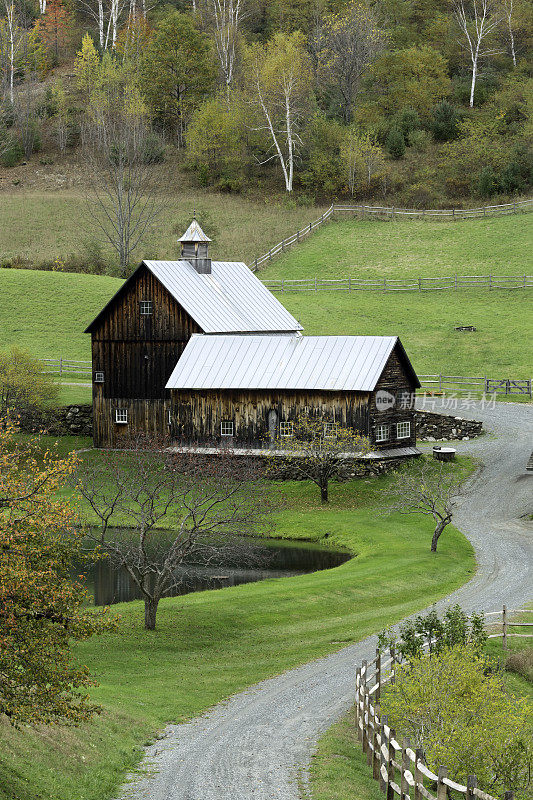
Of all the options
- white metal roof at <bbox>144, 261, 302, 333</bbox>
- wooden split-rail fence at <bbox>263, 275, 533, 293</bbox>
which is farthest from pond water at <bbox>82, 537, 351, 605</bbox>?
wooden split-rail fence at <bbox>263, 275, 533, 293</bbox>

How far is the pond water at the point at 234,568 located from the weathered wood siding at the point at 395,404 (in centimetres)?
839

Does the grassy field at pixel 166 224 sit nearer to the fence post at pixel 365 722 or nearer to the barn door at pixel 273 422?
the barn door at pixel 273 422

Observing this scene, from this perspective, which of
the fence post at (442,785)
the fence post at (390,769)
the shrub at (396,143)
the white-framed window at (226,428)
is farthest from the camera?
the shrub at (396,143)

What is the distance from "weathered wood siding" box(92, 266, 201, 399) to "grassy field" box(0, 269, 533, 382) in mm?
4909

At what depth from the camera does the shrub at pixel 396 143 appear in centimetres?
9744

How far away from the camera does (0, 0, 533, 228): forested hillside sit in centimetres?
9444

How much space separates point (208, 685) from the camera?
23.3 metres

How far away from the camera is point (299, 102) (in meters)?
101

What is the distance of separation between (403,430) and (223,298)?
44.0 ft

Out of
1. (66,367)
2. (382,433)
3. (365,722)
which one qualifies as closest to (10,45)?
(66,367)

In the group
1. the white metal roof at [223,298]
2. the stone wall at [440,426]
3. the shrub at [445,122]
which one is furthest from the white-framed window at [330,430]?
the shrub at [445,122]

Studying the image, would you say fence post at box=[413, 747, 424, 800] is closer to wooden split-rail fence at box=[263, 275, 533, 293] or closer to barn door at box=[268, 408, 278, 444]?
barn door at box=[268, 408, 278, 444]

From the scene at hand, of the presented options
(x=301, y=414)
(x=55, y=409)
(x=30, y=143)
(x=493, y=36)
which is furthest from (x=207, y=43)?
(x=301, y=414)

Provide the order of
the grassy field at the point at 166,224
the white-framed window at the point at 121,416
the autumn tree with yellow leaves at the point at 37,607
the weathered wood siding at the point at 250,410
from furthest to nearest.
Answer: the grassy field at the point at 166,224
the white-framed window at the point at 121,416
the weathered wood siding at the point at 250,410
the autumn tree with yellow leaves at the point at 37,607
